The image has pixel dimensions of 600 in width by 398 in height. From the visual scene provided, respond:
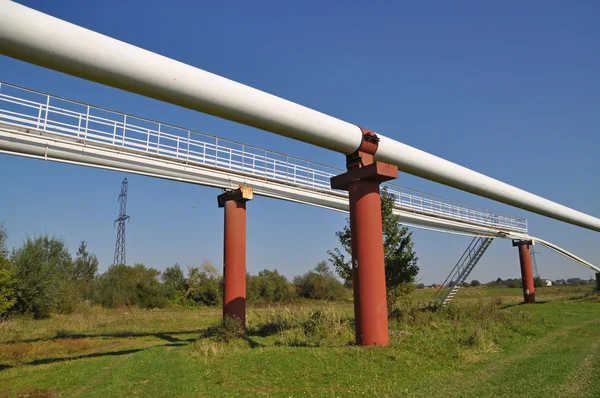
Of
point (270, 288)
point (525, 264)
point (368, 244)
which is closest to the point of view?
point (368, 244)

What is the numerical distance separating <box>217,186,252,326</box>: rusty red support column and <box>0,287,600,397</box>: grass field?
4.47ft

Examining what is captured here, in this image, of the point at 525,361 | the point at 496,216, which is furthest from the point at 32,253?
the point at 496,216

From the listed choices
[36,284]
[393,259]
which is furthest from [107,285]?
[393,259]

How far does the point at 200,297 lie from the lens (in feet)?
137

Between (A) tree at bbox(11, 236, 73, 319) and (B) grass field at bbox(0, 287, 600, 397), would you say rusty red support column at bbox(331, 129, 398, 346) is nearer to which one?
(B) grass field at bbox(0, 287, 600, 397)

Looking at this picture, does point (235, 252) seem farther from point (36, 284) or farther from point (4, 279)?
point (36, 284)

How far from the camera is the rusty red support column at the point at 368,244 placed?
374 inches

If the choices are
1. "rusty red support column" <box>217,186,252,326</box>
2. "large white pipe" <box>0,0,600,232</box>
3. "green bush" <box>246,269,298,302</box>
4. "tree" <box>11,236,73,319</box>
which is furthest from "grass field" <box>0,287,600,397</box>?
"green bush" <box>246,269,298,302</box>

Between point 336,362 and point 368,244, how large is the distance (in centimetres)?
280

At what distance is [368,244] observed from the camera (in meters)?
9.71

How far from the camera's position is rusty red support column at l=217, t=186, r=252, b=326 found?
14570 mm

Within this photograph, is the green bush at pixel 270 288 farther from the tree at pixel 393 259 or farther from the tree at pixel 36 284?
the tree at pixel 393 259

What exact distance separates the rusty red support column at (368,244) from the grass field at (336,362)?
0.61 m

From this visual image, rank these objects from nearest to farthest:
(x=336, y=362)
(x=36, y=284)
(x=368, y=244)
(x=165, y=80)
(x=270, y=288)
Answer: (x=165, y=80), (x=336, y=362), (x=368, y=244), (x=36, y=284), (x=270, y=288)
